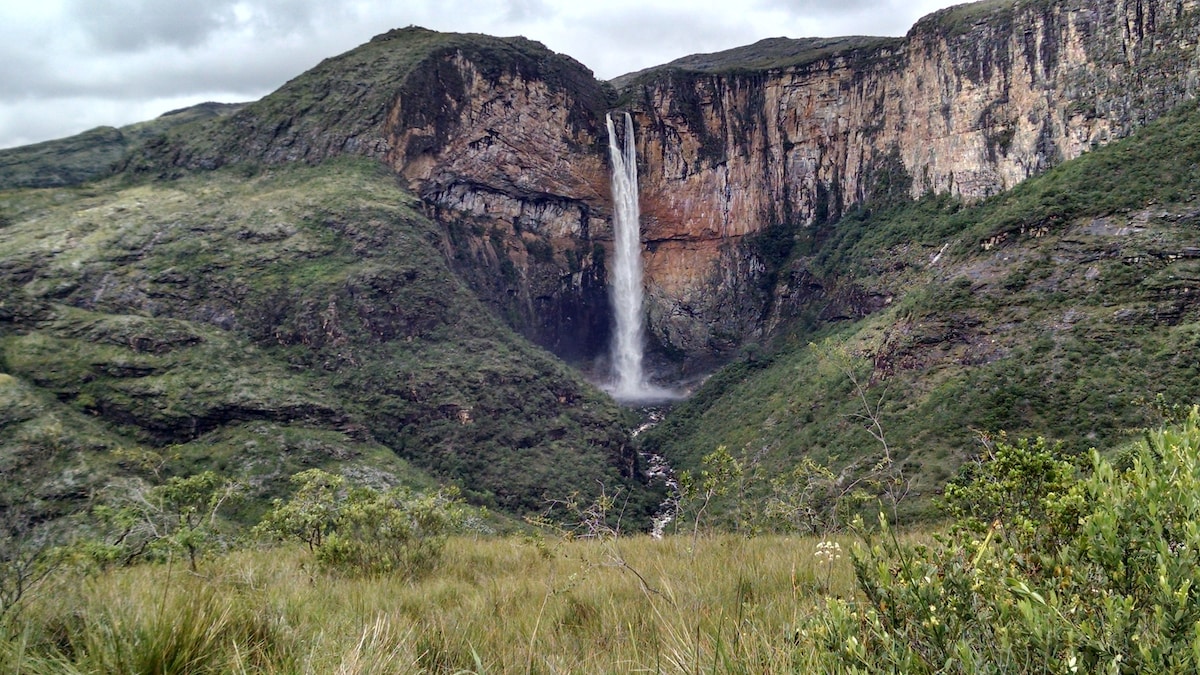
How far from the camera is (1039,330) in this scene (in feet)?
88.2

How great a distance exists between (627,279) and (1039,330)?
146 ft

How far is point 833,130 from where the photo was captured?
60875mm

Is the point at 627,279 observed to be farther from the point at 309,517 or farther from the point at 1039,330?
the point at 309,517

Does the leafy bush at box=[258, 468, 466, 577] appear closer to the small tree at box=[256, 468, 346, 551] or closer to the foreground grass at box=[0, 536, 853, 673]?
the small tree at box=[256, 468, 346, 551]

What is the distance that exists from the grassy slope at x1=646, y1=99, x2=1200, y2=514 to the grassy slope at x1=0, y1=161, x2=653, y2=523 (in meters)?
13.1

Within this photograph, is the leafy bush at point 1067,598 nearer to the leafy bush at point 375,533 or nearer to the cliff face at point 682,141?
the leafy bush at point 375,533

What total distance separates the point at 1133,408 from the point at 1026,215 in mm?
14477

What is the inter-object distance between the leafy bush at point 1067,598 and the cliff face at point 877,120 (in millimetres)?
42683

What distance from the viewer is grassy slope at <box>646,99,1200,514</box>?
22.6m

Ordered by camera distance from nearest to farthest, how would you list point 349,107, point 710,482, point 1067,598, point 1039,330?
point 1067,598
point 710,482
point 1039,330
point 349,107

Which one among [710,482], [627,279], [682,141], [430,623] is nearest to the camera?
[430,623]

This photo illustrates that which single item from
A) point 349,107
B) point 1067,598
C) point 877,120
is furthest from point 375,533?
point 877,120

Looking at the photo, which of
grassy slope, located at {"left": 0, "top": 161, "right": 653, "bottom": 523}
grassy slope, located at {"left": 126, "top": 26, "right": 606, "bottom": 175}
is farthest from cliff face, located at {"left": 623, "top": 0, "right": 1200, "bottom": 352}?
grassy slope, located at {"left": 0, "top": 161, "right": 653, "bottom": 523}

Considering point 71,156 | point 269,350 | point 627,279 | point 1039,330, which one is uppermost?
point 71,156
